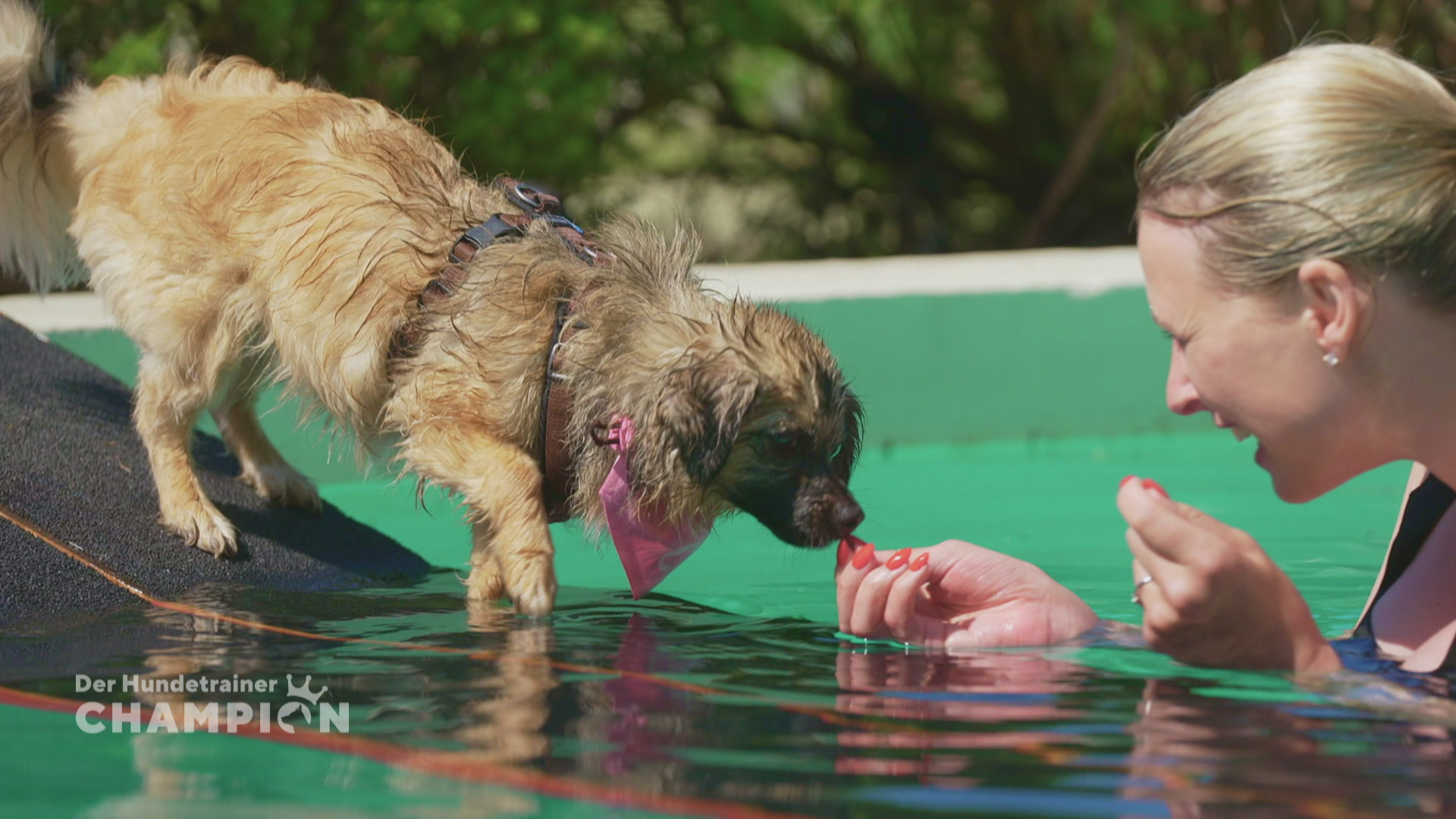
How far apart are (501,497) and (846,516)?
0.85 metres

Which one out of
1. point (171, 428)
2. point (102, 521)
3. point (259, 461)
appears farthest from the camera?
point (259, 461)

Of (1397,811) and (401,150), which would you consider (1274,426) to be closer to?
(1397,811)

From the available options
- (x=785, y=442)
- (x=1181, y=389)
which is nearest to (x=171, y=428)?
(x=785, y=442)

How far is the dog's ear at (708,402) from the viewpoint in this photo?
3.46 metres

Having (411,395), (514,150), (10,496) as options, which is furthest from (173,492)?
(514,150)

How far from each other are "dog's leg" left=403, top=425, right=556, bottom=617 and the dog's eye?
2.00ft

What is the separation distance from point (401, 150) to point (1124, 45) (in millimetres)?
6718

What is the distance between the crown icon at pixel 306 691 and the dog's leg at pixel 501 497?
84 cm

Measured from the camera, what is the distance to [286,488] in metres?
4.72

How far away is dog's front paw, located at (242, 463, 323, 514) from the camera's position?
186 inches

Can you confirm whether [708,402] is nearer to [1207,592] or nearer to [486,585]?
[486,585]

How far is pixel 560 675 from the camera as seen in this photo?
9.43 ft

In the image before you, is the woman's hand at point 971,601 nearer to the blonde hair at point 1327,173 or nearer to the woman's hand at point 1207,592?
the woman's hand at point 1207,592

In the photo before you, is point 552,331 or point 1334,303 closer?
point 1334,303
